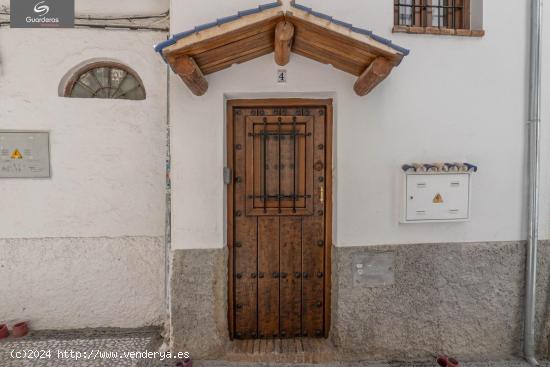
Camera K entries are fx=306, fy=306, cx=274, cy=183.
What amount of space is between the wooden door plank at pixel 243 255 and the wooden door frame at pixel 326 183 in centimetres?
5

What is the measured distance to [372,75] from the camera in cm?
266

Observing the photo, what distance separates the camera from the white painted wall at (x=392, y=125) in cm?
297

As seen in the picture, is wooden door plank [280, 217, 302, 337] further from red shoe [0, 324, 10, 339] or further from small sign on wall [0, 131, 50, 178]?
red shoe [0, 324, 10, 339]

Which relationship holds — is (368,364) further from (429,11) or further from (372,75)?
(429,11)

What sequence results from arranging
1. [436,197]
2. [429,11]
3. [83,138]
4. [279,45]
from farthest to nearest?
1. [83,138]
2. [429,11]
3. [436,197]
4. [279,45]

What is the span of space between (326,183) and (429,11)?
2.20 m

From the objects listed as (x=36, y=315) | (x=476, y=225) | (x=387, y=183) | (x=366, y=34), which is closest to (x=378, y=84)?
(x=366, y=34)

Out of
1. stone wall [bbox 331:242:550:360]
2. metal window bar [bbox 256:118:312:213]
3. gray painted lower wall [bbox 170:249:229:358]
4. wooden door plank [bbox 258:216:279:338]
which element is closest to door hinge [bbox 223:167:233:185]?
metal window bar [bbox 256:118:312:213]

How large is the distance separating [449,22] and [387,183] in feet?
6.44

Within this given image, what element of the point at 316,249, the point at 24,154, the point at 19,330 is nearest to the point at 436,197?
the point at 316,249

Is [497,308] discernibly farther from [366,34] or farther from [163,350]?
[163,350]

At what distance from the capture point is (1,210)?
3455 mm

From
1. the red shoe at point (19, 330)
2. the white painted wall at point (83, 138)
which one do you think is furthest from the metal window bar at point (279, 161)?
the red shoe at point (19, 330)

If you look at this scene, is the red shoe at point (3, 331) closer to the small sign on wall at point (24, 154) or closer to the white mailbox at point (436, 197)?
the small sign on wall at point (24, 154)
